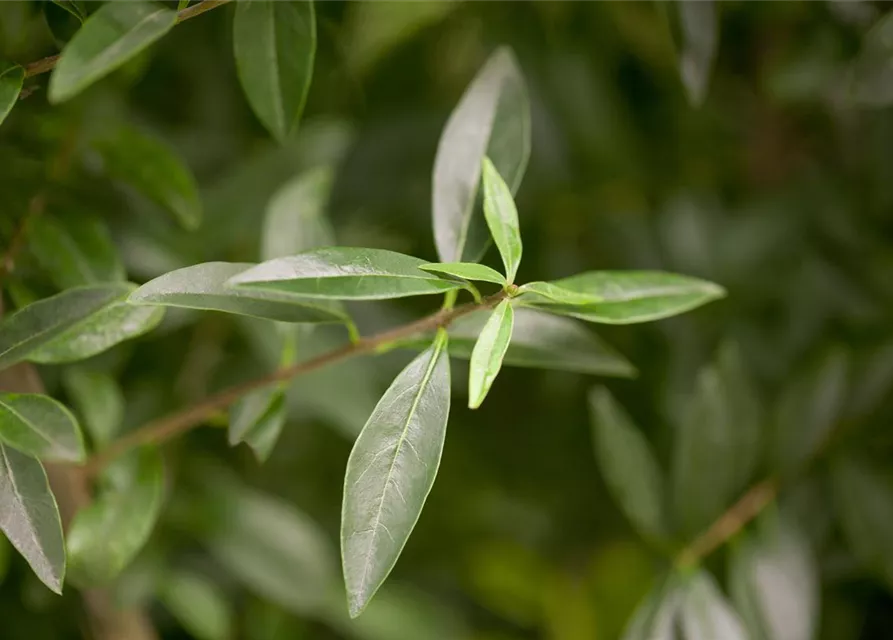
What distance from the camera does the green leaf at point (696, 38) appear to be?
0.54 m

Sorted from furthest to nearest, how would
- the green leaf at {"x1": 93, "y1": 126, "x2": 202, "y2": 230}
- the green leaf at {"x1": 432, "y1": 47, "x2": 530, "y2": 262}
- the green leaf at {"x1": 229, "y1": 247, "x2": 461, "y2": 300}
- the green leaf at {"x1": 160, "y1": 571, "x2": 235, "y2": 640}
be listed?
the green leaf at {"x1": 160, "y1": 571, "x2": 235, "y2": 640}, the green leaf at {"x1": 93, "y1": 126, "x2": 202, "y2": 230}, the green leaf at {"x1": 432, "y1": 47, "x2": 530, "y2": 262}, the green leaf at {"x1": 229, "y1": 247, "x2": 461, "y2": 300}

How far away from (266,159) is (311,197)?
22cm

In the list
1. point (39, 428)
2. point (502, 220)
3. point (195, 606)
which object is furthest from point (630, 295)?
point (195, 606)

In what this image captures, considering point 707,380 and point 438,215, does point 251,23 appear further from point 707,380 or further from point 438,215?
point 707,380

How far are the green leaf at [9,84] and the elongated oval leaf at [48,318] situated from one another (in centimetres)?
9

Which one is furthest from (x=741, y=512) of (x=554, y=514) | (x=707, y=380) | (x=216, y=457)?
(x=216, y=457)

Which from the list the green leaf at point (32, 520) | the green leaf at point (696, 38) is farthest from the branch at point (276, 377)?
Answer: the green leaf at point (696, 38)

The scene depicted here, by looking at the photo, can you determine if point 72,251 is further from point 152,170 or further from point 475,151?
point 475,151

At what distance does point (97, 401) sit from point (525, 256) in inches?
20.0

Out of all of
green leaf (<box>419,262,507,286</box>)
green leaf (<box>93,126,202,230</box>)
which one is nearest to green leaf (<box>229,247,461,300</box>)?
green leaf (<box>419,262,507,286</box>)

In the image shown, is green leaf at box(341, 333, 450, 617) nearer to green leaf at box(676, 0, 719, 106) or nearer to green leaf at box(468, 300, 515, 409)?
green leaf at box(468, 300, 515, 409)

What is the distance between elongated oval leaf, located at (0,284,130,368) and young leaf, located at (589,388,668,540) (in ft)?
1.15

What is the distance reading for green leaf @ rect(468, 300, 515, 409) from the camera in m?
0.38

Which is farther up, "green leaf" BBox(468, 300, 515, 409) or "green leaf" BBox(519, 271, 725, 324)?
"green leaf" BBox(468, 300, 515, 409)
